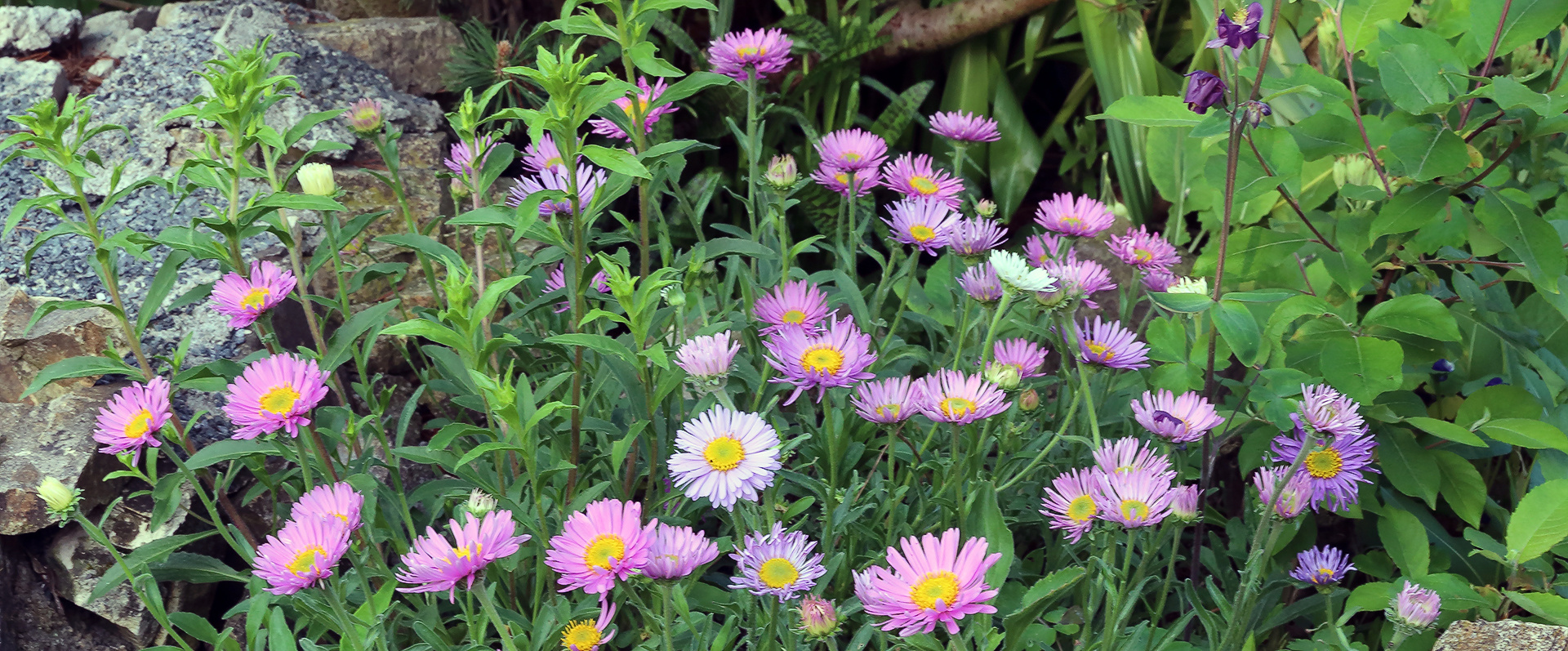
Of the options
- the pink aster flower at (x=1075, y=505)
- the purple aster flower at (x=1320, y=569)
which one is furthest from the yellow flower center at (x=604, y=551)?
the purple aster flower at (x=1320, y=569)

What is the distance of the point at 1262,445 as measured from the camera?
1.35 meters

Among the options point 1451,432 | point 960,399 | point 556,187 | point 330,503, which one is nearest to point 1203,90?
point 960,399

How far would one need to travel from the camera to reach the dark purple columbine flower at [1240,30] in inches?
38.5

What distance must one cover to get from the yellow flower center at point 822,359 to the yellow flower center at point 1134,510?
0.94ft

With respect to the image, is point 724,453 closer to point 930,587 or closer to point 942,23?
point 930,587

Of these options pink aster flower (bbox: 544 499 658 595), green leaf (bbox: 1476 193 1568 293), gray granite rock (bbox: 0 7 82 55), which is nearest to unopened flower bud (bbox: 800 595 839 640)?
pink aster flower (bbox: 544 499 658 595)

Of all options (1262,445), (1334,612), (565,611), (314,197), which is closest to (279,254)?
(314,197)

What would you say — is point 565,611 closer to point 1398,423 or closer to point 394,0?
point 1398,423

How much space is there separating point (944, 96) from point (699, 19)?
1.93ft

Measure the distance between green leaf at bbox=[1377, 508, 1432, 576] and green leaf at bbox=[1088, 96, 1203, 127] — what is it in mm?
564

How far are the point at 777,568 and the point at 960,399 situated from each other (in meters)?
0.25

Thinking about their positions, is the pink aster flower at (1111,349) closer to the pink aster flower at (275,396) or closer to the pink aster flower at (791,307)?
the pink aster flower at (791,307)

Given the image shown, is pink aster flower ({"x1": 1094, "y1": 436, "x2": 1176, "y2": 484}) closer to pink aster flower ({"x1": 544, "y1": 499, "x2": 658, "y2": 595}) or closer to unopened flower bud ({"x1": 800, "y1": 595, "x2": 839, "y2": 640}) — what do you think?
unopened flower bud ({"x1": 800, "y1": 595, "x2": 839, "y2": 640})

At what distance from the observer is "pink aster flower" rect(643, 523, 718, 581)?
849mm
